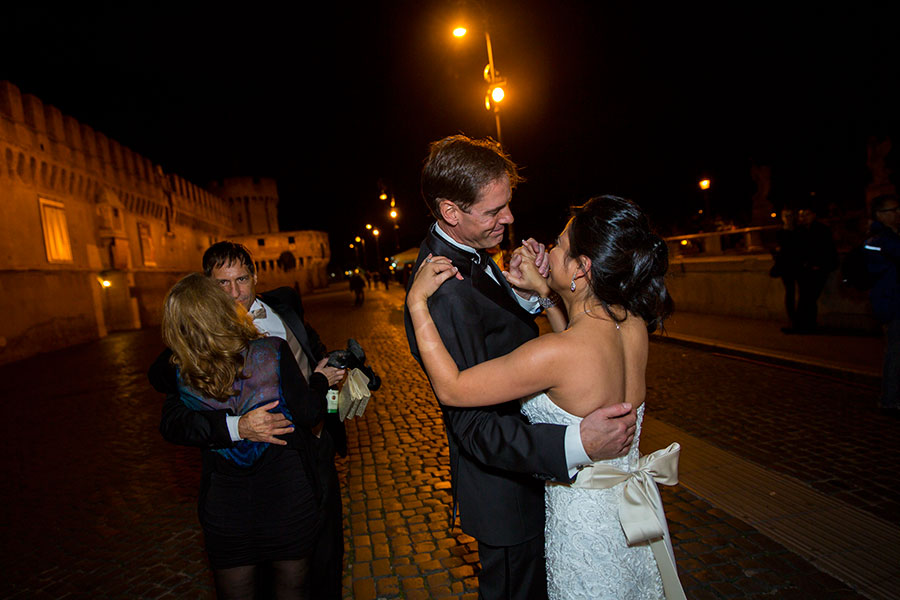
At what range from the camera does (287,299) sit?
10.4 ft

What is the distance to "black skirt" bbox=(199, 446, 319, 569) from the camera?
2039mm

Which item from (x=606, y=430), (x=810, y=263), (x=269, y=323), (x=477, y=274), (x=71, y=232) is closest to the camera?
(x=606, y=430)

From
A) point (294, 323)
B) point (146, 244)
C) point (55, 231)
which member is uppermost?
point (55, 231)

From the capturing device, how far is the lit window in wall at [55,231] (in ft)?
61.6

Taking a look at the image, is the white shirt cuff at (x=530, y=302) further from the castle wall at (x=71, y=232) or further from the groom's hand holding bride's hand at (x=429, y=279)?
the castle wall at (x=71, y=232)

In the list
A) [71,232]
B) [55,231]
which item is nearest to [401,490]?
[55,231]

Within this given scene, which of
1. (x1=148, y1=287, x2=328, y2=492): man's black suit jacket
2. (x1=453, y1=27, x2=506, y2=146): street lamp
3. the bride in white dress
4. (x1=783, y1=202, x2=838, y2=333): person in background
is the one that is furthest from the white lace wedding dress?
(x1=453, y1=27, x2=506, y2=146): street lamp

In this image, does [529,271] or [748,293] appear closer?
[529,271]

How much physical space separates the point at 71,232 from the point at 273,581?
950 inches

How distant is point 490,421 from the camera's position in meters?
1.66

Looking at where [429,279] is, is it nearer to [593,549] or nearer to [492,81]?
[593,549]

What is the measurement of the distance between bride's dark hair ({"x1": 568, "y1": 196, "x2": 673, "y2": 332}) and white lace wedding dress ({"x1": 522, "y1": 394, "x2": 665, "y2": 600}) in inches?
17.8

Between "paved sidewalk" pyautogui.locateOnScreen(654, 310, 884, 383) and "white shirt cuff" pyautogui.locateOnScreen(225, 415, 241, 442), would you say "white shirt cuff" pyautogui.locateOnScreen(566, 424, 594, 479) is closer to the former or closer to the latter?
"white shirt cuff" pyautogui.locateOnScreen(225, 415, 241, 442)

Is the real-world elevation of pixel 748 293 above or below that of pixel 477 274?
below
